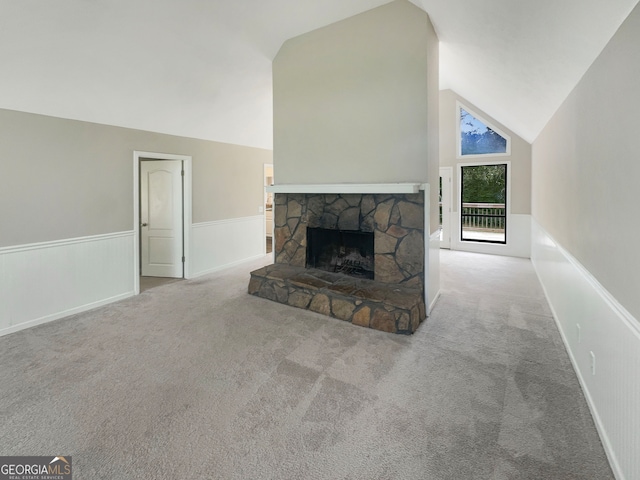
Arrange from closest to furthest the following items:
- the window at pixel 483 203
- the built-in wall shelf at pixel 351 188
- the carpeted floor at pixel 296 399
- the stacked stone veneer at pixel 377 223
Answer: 1. the carpeted floor at pixel 296 399
2. the built-in wall shelf at pixel 351 188
3. the stacked stone veneer at pixel 377 223
4. the window at pixel 483 203

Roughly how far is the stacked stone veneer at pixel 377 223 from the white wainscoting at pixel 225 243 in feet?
5.51

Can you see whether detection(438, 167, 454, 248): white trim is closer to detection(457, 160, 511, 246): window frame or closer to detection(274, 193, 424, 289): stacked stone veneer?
detection(457, 160, 511, 246): window frame

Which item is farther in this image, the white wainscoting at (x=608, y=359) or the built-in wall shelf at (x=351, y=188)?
the built-in wall shelf at (x=351, y=188)

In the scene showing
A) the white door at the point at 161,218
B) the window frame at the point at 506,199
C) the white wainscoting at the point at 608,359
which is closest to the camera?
the white wainscoting at the point at 608,359

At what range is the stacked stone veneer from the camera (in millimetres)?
3543

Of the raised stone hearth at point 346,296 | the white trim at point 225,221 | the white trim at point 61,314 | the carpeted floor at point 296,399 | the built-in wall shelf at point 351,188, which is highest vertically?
the built-in wall shelf at point 351,188

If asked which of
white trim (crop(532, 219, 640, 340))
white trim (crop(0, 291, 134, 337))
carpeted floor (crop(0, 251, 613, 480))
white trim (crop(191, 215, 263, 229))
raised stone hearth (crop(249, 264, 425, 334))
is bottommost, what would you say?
carpeted floor (crop(0, 251, 613, 480))

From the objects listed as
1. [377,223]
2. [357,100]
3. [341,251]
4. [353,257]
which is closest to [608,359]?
→ [377,223]

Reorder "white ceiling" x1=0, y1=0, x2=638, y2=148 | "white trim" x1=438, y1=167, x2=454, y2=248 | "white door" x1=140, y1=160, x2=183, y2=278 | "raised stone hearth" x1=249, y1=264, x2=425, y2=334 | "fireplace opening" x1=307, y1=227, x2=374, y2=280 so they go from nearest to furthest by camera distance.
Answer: "white ceiling" x1=0, y1=0, x2=638, y2=148 < "raised stone hearth" x1=249, y1=264, x2=425, y2=334 < "fireplace opening" x1=307, y1=227, x2=374, y2=280 < "white door" x1=140, y1=160, x2=183, y2=278 < "white trim" x1=438, y1=167, x2=454, y2=248

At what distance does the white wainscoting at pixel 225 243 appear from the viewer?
17.5 feet

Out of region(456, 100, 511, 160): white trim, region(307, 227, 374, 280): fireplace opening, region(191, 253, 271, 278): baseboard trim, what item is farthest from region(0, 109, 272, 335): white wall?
region(456, 100, 511, 160): white trim

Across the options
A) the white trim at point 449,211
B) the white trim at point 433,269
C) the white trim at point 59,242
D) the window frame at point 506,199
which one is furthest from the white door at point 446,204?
the white trim at point 59,242

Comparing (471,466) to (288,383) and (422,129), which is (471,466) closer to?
(288,383)

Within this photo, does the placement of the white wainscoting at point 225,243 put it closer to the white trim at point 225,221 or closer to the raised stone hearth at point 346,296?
the white trim at point 225,221
